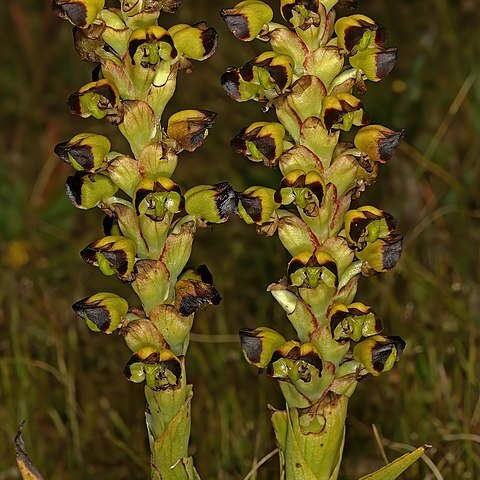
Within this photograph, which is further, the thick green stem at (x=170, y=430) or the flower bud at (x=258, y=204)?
the thick green stem at (x=170, y=430)

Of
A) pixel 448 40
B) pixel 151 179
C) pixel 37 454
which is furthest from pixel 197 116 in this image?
pixel 448 40

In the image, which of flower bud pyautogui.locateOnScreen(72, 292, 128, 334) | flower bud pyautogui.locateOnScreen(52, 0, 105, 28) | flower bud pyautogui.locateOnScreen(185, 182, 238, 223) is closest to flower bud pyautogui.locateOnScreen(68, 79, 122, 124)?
flower bud pyautogui.locateOnScreen(52, 0, 105, 28)

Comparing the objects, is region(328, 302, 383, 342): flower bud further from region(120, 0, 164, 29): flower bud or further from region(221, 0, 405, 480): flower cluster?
region(120, 0, 164, 29): flower bud

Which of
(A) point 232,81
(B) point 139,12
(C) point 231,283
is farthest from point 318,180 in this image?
(C) point 231,283

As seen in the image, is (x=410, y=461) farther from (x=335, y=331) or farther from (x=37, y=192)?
(x=37, y=192)

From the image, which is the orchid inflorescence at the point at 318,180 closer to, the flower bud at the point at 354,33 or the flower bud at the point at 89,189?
the flower bud at the point at 354,33

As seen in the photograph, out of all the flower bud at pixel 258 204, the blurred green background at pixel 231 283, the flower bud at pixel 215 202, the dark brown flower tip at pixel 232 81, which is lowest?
the blurred green background at pixel 231 283

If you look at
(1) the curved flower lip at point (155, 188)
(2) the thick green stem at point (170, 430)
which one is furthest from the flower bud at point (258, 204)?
(2) the thick green stem at point (170, 430)

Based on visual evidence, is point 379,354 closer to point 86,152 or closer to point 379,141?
point 379,141
